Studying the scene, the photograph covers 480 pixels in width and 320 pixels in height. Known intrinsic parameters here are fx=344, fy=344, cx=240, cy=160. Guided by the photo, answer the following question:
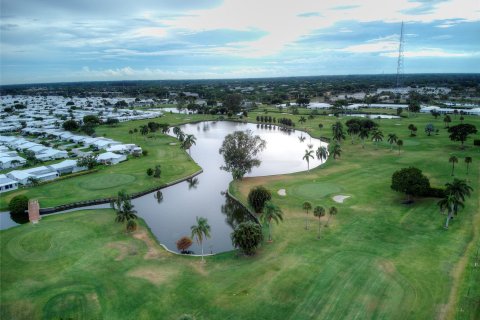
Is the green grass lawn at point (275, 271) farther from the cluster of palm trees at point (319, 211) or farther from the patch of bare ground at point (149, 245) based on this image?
the cluster of palm trees at point (319, 211)


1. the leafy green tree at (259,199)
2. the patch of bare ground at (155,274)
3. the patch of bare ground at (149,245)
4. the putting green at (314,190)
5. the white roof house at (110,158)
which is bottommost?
the patch of bare ground at (155,274)

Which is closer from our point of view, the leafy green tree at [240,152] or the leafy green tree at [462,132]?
the leafy green tree at [240,152]

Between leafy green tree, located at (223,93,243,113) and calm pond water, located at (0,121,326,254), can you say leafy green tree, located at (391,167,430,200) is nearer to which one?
calm pond water, located at (0,121,326,254)

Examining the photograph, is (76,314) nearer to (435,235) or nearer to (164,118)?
(435,235)

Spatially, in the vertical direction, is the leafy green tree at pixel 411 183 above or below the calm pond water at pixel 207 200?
above

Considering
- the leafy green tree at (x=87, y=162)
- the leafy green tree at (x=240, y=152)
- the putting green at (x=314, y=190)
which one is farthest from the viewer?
the leafy green tree at (x=87, y=162)

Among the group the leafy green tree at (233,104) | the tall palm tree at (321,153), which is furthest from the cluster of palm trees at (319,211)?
the leafy green tree at (233,104)
